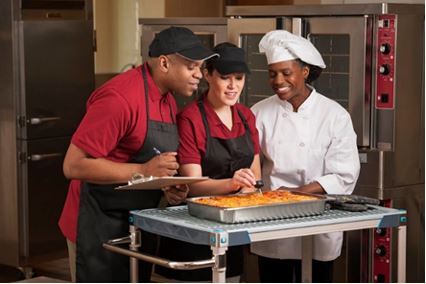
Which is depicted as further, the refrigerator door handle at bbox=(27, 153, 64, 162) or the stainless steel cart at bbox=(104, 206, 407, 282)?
the refrigerator door handle at bbox=(27, 153, 64, 162)

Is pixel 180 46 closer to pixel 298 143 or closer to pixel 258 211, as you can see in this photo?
pixel 258 211

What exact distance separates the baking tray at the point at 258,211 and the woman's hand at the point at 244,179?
18 centimetres

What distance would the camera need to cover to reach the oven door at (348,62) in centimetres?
475

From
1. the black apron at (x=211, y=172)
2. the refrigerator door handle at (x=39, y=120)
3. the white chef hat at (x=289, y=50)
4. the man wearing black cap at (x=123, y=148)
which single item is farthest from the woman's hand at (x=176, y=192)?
the refrigerator door handle at (x=39, y=120)

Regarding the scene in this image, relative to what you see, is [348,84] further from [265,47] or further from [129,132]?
[129,132]

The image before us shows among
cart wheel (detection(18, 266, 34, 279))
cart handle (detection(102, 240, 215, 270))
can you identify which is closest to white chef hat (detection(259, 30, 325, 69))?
cart handle (detection(102, 240, 215, 270))

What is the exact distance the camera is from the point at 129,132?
145 inches

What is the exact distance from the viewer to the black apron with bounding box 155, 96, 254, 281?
3873 millimetres

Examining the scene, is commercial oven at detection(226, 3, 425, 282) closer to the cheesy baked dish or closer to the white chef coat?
the white chef coat

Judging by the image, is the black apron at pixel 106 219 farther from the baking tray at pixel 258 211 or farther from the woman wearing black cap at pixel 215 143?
the baking tray at pixel 258 211

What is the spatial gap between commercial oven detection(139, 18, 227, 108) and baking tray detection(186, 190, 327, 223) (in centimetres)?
188

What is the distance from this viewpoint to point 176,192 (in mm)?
3826

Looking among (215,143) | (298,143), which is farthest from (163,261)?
(298,143)

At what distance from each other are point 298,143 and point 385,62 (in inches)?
30.9
